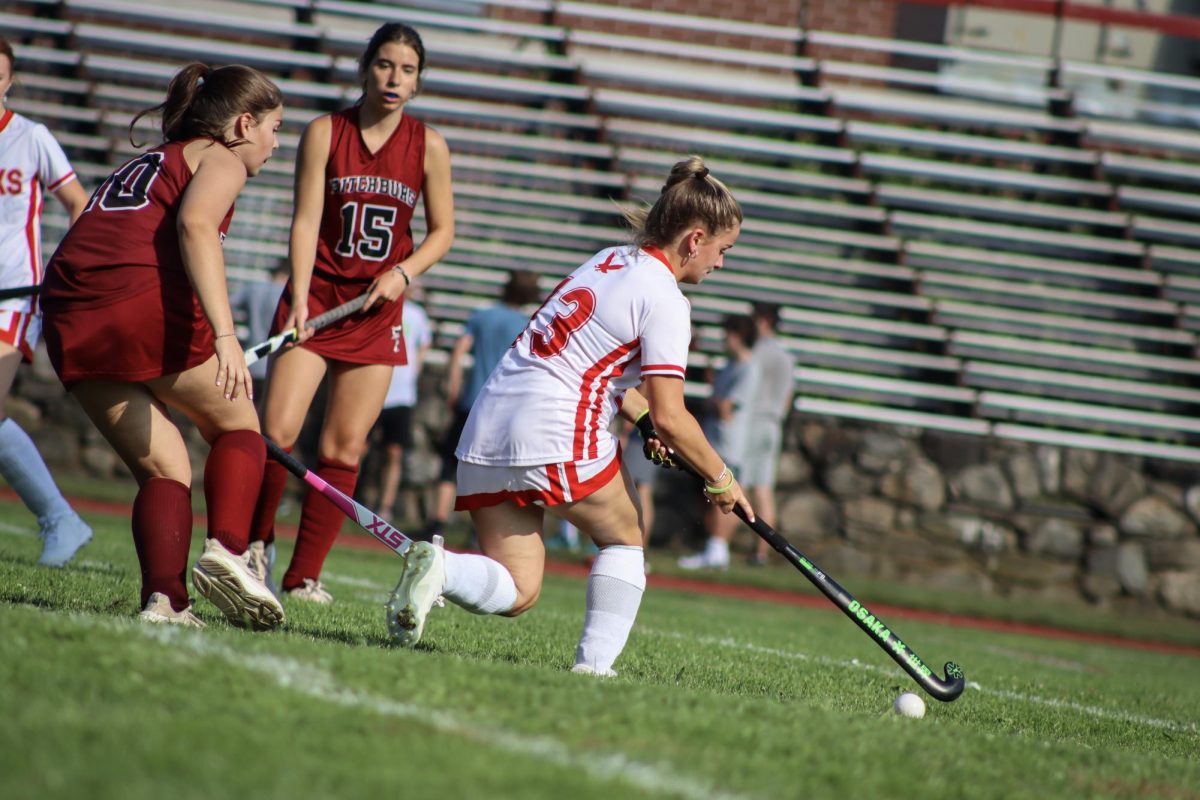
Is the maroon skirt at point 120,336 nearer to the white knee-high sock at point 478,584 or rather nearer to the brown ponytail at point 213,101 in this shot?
the brown ponytail at point 213,101

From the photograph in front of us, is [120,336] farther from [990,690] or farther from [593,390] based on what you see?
[990,690]

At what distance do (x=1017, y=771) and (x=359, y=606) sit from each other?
3.07 m

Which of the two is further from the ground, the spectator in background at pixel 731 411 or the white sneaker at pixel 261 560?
the white sneaker at pixel 261 560

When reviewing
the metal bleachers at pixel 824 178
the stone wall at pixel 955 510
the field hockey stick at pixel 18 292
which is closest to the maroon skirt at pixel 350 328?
the field hockey stick at pixel 18 292

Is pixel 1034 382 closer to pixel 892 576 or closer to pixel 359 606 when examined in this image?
pixel 892 576

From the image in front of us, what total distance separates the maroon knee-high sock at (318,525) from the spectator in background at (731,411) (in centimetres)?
646

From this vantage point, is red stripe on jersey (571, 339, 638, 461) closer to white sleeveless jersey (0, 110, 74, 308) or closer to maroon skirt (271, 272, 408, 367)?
maroon skirt (271, 272, 408, 367)

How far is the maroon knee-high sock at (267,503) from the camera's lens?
511 cm

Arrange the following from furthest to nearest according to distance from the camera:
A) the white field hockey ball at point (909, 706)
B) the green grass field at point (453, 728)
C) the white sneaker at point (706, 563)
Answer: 1. the white sneaker at point (706, 563)
2. the white field hockey ball at point (909, 706)
3. the green grass field at point (453, 728)

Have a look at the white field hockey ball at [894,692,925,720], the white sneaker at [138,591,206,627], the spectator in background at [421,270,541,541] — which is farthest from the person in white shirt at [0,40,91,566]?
the spectator in background at [421,270,541,541]

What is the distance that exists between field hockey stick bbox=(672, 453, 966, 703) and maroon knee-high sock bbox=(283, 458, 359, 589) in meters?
1.71

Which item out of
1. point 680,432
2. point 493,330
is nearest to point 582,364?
point 680,432

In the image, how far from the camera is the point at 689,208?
13.0 ft

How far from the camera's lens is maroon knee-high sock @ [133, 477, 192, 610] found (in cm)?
390
